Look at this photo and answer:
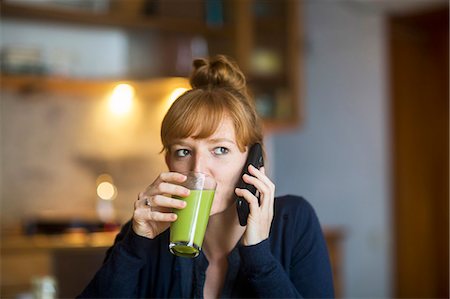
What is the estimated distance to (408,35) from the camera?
5523 millimetres

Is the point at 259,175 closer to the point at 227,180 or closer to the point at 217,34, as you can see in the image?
the point at 227,180

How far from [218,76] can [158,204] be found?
35 centimetres

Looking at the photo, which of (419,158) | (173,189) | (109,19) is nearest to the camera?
(173,189)

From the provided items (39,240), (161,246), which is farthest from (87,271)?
(39,240)

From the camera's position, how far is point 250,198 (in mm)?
1299

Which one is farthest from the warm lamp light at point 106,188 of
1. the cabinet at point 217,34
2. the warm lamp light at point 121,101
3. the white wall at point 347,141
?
A: the white wall at point 347,141

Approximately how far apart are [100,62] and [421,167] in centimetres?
Answer: 285

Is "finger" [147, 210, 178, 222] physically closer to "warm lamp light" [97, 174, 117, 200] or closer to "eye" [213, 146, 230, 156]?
"eye" [213, 146, 230, 156]

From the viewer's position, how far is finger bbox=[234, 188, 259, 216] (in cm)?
130

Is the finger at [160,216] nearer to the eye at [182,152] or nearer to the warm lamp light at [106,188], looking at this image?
the eye at [182,152]

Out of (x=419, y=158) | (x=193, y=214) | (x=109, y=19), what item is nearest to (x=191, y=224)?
(x=193, y=214)

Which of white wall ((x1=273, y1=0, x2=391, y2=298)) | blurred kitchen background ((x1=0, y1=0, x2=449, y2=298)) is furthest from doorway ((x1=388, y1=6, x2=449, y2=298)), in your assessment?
white wall ((x1=273, y1=0, x2=391, y2=298))

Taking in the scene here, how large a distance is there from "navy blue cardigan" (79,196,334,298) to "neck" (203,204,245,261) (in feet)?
0.10

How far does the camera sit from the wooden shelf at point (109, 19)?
139 inches
